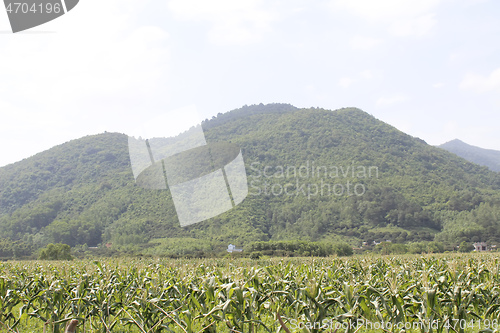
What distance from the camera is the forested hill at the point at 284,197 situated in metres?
67.1

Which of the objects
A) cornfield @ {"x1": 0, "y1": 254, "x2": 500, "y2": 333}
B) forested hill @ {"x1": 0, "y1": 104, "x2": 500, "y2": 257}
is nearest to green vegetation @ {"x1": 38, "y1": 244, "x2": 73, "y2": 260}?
forested hill @ {"x1": 0, "y1": 104, "x2": 500, "y2": 257}

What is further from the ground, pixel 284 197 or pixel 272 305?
pixel 272 305

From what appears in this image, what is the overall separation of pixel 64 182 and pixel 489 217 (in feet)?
311

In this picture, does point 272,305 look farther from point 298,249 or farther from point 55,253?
point 55,253

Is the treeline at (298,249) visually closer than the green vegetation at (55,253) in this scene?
No

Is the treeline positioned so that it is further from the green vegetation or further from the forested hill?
the green vegetation

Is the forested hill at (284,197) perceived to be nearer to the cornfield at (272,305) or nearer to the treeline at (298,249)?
the treeline at (298,249)

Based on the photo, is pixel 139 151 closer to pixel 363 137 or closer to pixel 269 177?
pixel 269 177

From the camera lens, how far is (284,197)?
8800cm

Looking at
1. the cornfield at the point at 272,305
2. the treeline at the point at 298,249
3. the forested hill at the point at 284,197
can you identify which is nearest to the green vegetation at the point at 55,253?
the forested hill at the point at 284,197

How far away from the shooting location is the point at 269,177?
98.4 m

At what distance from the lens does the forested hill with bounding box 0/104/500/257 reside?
67.1 metres

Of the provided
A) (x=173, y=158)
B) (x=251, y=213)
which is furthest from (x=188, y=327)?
(x=251, y=213)

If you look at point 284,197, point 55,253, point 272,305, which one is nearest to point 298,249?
point 55,253
